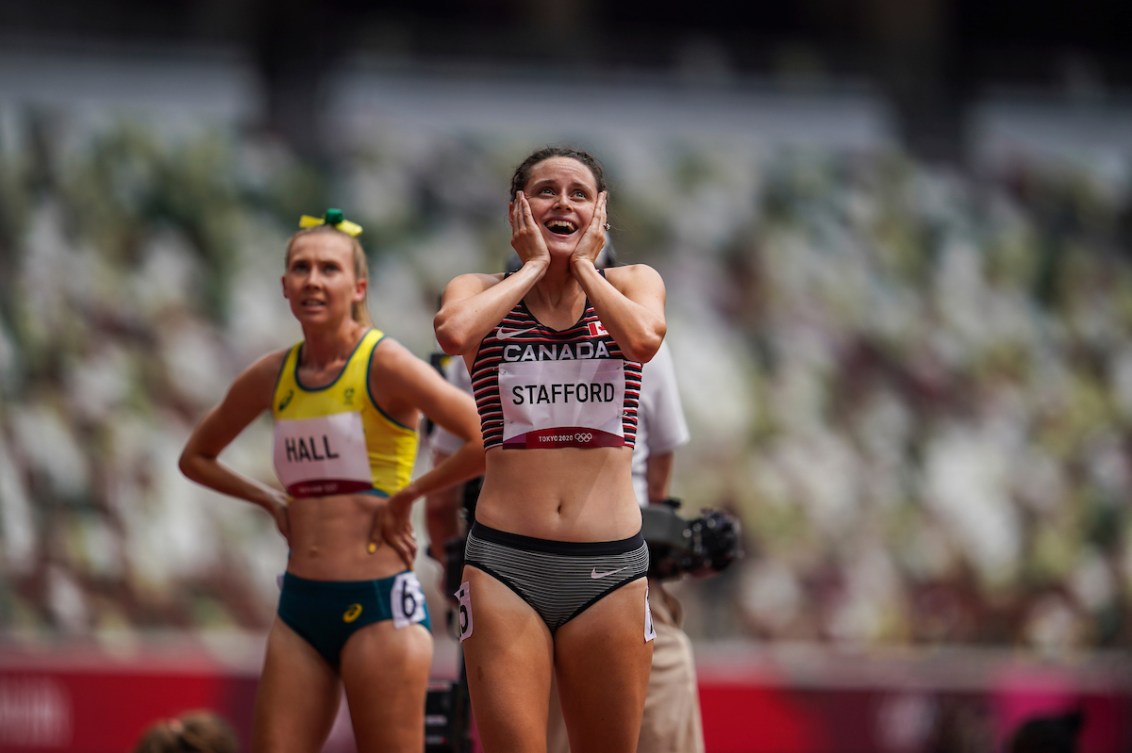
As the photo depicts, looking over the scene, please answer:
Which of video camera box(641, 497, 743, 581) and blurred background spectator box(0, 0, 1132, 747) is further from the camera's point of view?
blurred background spectator box(0, 0, 1132, 747)

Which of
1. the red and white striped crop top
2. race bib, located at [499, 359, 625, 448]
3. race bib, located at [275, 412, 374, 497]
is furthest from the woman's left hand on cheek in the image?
race bib, located at [275, 412, 374, 497]

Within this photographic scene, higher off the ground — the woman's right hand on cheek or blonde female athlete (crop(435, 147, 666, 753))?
the woman's right hand on cheek

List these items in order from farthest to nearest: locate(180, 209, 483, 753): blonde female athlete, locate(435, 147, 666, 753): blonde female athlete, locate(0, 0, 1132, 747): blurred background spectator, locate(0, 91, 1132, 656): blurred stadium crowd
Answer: locate(0, 0, 1132, 747): blurred background spectator
locate(0, 91, 1132, 656): blurred stadium crowd
locate(180, 209, 483, 753): blonde female athlete
locate(435, 147, 666, 753): blonde female athlete

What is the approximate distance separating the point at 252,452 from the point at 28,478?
5.38 feet

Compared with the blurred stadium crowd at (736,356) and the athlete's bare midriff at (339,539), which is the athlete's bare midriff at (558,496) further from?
the blurred stadium crowd at (736,356)

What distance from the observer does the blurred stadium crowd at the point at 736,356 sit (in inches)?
444

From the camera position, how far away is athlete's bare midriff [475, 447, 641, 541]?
13.9 ft

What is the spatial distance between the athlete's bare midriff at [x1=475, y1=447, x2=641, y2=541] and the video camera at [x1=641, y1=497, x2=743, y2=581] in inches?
42.5

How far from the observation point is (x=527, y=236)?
171 inches

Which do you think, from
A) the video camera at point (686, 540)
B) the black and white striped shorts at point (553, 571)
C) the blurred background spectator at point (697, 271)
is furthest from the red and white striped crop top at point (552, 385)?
the blurred background spectator at point (697, 271)

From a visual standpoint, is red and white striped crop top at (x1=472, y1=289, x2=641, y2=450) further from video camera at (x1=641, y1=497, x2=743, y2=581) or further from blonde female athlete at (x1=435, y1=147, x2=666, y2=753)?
video camera at (x1=641, y1=497, x2=743, y2=581)

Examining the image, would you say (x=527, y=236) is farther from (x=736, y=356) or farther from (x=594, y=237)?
(x=736, y=356)

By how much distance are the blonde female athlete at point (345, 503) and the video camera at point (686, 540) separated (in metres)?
0.70

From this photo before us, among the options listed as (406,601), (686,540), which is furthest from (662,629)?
(406,601)
